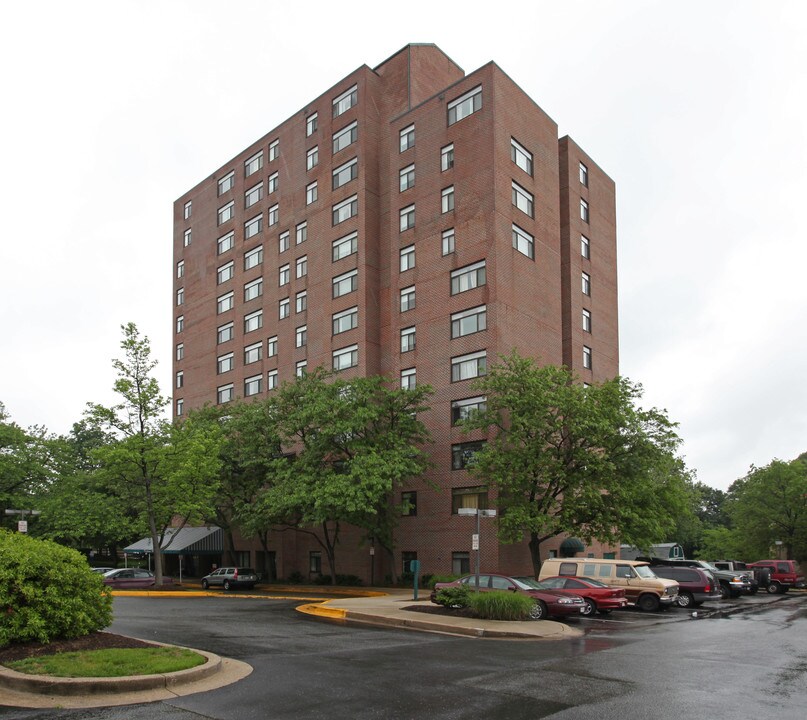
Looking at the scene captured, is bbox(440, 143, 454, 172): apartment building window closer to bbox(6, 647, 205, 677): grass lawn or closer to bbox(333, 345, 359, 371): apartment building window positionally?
bbox(333, 345, 359, 371): apartment building window

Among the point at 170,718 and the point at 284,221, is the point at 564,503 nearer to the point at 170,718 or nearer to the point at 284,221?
the point at 170,718

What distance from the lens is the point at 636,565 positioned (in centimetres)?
2864

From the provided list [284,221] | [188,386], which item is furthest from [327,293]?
[188,386]

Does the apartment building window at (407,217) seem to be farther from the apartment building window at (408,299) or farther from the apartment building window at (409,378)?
the apartment building window at (409,378)

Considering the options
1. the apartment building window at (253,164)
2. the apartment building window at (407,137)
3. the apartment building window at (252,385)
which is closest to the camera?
the apartment building window at (407,137)

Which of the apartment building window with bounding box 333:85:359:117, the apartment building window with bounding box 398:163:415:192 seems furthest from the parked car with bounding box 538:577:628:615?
the apartment building window with bounding box 333:85:359:117

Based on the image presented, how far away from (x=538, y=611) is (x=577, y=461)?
12.4 m

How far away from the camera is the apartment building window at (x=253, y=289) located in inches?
2285

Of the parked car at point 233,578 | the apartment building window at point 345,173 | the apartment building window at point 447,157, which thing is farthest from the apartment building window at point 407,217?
the parked car at point 233,578

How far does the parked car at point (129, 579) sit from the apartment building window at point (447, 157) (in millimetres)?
28369

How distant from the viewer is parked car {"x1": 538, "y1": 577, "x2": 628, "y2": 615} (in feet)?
82.4

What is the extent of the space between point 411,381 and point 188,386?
27620mm

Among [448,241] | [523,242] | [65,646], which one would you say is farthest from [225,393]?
[65,646]

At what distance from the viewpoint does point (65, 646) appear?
12.8m
